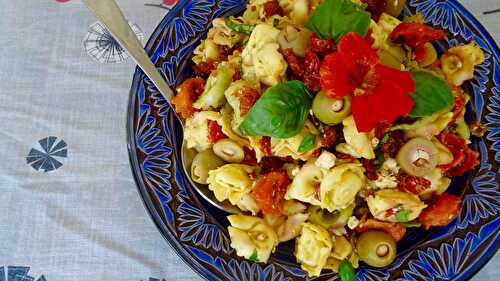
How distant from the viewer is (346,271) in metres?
1.34

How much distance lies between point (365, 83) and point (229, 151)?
0.45 meters

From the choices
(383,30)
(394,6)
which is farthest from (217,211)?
(394,6)

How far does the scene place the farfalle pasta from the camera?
118cm

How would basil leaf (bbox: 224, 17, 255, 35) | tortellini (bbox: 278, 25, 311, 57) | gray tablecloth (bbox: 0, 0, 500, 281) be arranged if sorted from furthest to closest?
gray tablecloth (bbox: 0, 0, 500, 281)
basil leaf (bbox: 224, 17, 255, 35)
tortellini (bbox: 278, 25, 311, 57)

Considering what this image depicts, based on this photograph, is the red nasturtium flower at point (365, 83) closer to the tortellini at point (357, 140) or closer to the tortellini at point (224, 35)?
the tortellini at point (357, 140)

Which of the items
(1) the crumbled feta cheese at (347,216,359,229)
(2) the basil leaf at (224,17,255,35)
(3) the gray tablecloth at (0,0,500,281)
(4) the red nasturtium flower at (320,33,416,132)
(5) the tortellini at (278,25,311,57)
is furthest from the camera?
(3) the gray tablecloth at (0,0,500,281)

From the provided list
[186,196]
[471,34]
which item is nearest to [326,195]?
[186,196]

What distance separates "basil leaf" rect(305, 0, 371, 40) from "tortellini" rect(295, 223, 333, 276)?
20.1 inches

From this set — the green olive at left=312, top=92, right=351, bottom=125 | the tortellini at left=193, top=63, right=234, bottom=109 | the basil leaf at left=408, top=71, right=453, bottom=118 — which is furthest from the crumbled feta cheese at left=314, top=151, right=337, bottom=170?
the tortellini at left=193, top=63, right=234, bottom=109

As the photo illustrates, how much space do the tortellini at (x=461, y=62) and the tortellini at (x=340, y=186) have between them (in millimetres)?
449

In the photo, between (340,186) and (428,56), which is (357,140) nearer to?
(340,186)

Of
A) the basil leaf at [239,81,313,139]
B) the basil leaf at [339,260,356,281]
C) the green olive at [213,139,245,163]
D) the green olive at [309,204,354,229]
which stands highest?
the basil leaf at [239,81,313,139]

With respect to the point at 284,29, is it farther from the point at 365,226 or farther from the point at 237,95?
the point at 365,226

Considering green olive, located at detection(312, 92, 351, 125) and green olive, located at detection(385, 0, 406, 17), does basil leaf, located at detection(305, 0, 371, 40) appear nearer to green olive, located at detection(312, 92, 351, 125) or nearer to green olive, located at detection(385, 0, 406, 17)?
green olive, located at detection(312, 92, 351, 125)
